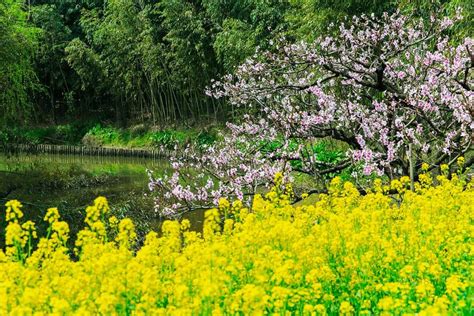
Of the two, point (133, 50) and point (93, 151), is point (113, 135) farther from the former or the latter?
point (133, 50)

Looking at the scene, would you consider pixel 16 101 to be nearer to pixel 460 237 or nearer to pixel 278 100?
pixel 278 100

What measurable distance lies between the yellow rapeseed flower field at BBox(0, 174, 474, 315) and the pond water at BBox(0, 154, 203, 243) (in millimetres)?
6574

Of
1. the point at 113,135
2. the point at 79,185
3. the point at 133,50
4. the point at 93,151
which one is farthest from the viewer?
the point at 113,135

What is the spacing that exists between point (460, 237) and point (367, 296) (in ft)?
3.90

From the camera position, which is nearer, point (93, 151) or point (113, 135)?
point (93, 151)

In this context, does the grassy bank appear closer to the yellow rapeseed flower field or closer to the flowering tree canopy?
the flowering tree canopy

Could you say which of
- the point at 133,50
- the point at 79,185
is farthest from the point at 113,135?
the point at 79,185

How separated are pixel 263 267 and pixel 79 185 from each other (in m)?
14.6

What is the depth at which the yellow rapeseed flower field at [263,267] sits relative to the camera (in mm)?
3264

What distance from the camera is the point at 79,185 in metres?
17.6

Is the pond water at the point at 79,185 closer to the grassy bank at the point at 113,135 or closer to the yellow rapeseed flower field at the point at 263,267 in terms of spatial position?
the grassy bank at the point at 113,135

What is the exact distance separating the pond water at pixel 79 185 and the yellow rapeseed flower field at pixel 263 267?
657cm

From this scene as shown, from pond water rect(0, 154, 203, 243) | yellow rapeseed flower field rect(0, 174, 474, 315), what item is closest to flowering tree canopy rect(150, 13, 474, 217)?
yellow rapeseed flower field rect(0, 174, 474, 315)

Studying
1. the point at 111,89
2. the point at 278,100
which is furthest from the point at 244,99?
the point at 111,89
